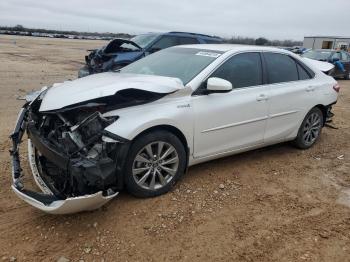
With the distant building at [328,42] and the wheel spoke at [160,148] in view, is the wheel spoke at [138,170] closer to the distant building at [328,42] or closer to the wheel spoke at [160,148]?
the wheel spoke at [160,148]

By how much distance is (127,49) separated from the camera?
10180 millimetres

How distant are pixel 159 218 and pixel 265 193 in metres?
1.40

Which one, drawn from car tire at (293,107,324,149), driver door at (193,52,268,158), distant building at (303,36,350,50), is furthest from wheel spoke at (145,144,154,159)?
distant building at (303,36,350,50)

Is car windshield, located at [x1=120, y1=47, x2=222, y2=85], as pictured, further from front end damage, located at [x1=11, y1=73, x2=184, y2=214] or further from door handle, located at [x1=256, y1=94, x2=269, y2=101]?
door handle, located at [x1=256, y1=94, x2=269, y2=101]

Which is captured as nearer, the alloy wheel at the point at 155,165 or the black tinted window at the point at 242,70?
the alloy wheel at the point at 155,165

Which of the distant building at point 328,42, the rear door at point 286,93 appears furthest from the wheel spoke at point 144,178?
the distant building at point 328,42

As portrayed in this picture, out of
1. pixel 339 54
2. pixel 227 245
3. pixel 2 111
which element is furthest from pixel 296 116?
pixel 339 54

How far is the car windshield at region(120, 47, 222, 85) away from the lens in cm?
451

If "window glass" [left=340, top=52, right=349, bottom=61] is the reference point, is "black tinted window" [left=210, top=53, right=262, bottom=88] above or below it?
above

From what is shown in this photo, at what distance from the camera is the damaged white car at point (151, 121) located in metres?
3.49

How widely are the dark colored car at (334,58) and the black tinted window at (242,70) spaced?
13832mm

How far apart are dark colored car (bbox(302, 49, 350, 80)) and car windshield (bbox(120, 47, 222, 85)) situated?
14222mm

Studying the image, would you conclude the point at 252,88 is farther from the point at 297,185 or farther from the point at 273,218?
the point at 273,218

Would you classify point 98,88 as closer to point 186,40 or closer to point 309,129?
point 309,129
